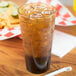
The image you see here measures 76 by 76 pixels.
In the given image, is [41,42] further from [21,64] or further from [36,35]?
[21,64]

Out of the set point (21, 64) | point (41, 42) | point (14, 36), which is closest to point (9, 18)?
point (14, 36)

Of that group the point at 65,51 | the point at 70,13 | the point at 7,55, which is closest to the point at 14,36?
the point at 7,55

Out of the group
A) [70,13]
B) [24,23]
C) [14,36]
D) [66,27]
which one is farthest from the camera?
[70,13]

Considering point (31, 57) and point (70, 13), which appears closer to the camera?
point (31, 57)

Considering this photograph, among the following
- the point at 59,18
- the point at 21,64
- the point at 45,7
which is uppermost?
the point at 45,7

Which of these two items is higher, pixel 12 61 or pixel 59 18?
pixel 59 18

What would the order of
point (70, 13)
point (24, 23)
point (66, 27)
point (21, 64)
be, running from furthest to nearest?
point (70, 13) → point (66, 27) → point (21, 64) → point (24, 23)

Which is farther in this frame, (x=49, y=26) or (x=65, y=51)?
(x=65, y=51)

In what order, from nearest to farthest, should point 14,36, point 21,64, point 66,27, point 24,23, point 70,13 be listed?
point 24,23 → point 21,64 → point 14,36 → point 66,27 → point 70,13

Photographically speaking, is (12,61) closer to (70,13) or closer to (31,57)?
(31,57)
